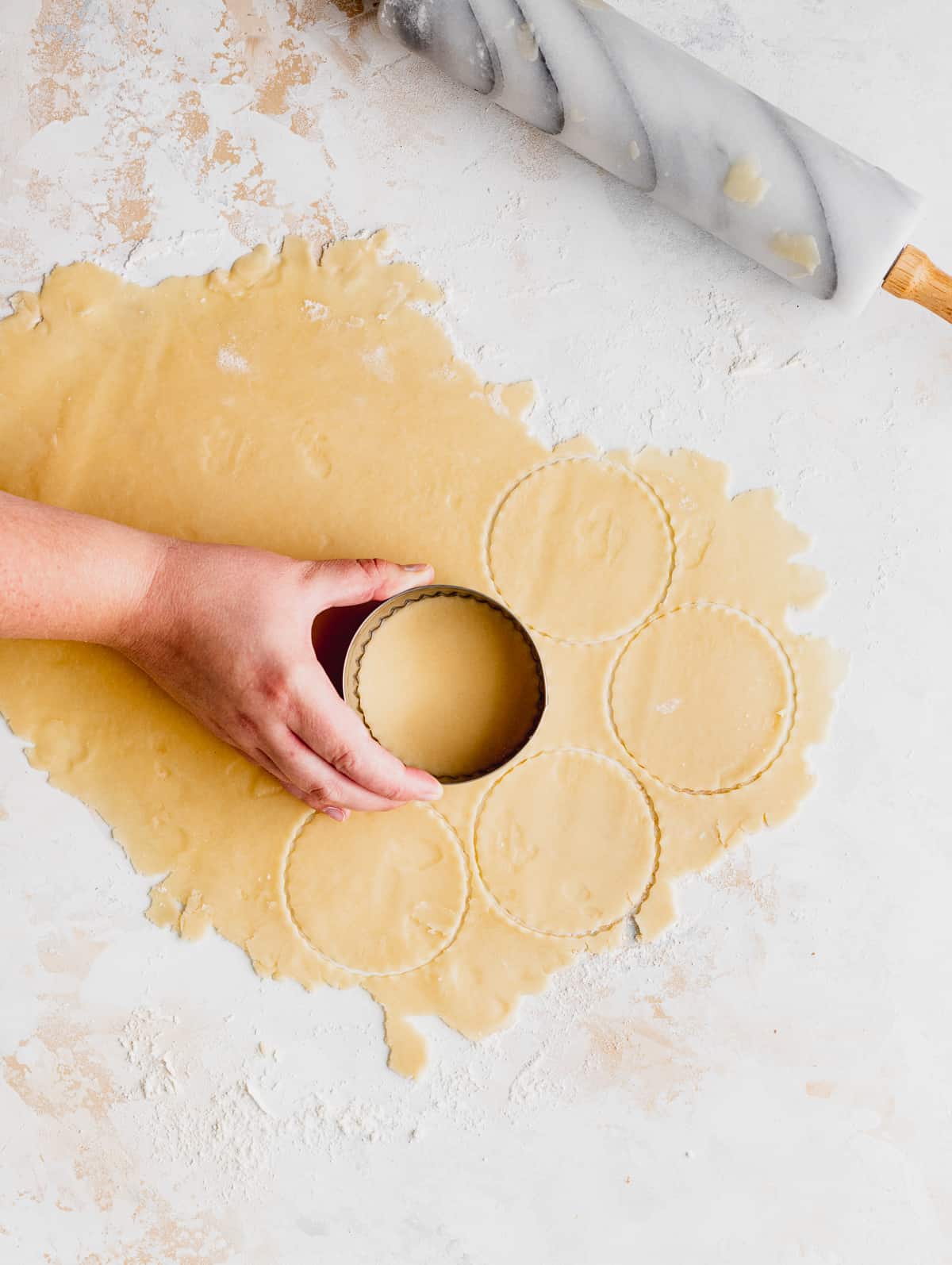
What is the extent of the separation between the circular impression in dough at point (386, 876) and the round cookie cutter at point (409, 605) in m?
0.09

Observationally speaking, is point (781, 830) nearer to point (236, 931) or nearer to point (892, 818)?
point (892, 818)

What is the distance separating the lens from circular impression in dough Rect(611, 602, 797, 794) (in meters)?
1.02

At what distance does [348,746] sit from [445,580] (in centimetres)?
22

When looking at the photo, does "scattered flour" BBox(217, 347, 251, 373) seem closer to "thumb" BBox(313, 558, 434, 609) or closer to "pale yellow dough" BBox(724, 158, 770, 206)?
"thumb" BBox(313, 558, 434, 609)

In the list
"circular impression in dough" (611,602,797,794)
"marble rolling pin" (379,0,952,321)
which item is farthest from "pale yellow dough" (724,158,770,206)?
"circular impression in dough" (611,602,797,794)

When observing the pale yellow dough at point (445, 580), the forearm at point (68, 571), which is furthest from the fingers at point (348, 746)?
the forearm at point (68, 571)

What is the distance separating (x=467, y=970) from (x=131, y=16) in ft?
3.90

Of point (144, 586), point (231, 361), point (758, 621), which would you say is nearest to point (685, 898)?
point (758, 621)

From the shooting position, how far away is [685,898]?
40.9 inches

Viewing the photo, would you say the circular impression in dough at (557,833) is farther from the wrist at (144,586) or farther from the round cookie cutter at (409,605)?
the wrist at (144,586)

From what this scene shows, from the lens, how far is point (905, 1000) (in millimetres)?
1053

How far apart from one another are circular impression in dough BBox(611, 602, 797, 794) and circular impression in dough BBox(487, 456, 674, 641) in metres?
0.04

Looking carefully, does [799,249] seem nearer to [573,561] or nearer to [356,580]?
[573,561]

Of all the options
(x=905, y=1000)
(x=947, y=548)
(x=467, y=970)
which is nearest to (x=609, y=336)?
(x=947, y=548)
